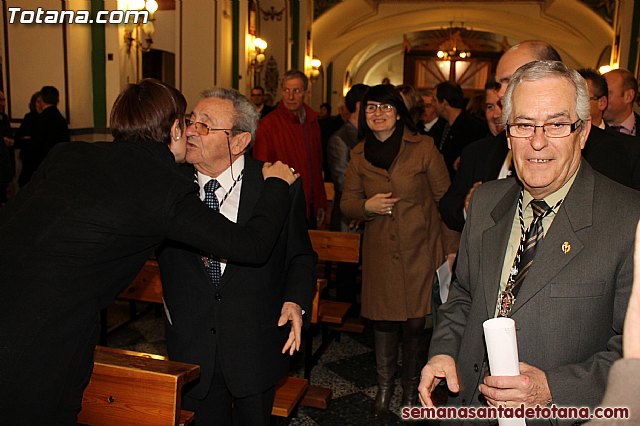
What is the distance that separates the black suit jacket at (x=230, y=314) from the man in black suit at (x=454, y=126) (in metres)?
2.90

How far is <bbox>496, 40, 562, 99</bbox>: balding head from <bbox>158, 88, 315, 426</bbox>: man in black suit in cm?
87

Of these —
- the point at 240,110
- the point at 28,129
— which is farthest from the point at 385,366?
the point at 28,129

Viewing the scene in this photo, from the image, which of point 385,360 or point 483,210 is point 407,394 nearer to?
point 385,360

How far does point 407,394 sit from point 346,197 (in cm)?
118

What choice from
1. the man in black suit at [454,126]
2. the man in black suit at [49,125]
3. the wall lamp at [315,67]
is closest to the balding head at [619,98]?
the man in black suit at [454,126]

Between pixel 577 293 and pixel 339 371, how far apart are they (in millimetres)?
2847

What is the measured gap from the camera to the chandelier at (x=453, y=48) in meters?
23.9

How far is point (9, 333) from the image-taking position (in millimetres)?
1438

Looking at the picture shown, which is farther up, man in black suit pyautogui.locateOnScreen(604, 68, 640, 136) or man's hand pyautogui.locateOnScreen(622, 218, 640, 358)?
man in black suit pyautogui.locateOnScreen(604, 68, 640, 136)

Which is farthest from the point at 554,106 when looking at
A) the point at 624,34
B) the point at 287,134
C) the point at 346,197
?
the point at 624,34

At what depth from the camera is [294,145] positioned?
461 cm

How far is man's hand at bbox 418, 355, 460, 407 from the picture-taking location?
1.63m

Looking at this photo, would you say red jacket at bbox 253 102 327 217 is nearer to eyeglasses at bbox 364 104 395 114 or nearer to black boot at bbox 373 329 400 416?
eyeglasses at bbox 364 104 395 114

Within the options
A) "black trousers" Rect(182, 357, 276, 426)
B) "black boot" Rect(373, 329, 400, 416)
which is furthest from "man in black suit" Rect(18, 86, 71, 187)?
"black trousers" Rect(182, 357, 276, 426)
